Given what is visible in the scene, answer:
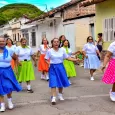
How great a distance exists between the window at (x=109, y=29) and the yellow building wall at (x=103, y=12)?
0.79ft

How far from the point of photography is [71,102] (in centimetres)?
775

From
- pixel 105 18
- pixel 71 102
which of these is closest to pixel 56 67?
pixel 71 102

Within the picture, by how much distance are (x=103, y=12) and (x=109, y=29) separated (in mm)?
1026

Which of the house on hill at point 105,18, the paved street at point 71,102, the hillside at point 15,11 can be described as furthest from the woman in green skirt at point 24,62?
the hillside at point 15,11

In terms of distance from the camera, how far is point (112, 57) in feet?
25.0

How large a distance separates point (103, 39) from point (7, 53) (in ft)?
34.5

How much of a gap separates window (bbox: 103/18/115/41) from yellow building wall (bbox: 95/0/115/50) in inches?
9.5

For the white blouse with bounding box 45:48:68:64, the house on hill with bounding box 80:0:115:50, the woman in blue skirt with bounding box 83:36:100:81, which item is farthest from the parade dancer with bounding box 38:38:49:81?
the house on hill with bounding box 80:0:115:50

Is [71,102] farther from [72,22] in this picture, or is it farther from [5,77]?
[72,22]

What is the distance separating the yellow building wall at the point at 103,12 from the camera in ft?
52.7

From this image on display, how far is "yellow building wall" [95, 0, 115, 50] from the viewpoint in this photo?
16.1 meters

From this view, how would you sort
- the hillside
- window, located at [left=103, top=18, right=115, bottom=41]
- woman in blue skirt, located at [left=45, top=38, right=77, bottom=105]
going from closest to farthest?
woman in blue skirt, located at [left=45, top=38, right=77, bottom=105] → window, located at [left=103, top=18, right=115, bottom=41] → the hillside

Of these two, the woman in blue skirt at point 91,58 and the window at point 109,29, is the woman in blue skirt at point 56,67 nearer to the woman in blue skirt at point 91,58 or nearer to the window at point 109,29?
the woman in blue skirt at point 91,58

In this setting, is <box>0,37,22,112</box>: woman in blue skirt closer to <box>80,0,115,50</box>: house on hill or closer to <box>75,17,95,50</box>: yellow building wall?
<box>80,0,115,50</box>: house on hill
